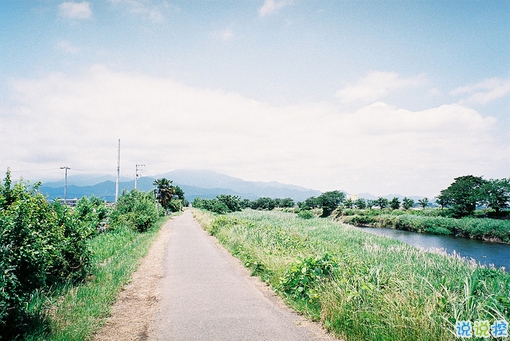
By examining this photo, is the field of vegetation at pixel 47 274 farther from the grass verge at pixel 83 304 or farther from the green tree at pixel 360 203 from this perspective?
the green tree at pixel 360 203

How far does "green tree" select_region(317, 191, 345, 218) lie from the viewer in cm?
8645

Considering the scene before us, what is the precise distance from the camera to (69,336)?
4434 mm

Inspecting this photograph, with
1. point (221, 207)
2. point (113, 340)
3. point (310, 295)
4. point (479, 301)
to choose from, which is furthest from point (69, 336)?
point (221, 207)

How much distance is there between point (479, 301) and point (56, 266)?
8.57 metres

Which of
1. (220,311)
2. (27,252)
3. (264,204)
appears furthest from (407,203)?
(27,252)

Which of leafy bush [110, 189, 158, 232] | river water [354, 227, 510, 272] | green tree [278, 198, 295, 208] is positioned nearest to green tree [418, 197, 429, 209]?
green tree [278, 198, 295, 208]

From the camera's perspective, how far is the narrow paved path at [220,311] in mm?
4992

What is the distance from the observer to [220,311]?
6.00 m

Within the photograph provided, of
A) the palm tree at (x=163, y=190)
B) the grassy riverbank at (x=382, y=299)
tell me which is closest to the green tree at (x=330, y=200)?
the palm tree at (x=163, y=190)

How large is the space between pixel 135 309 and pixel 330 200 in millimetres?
87613

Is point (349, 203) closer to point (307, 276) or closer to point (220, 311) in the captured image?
point (307, 276)

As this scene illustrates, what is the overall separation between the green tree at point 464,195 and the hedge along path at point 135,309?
205 feet

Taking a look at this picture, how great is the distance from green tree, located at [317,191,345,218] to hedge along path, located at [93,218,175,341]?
79.8m

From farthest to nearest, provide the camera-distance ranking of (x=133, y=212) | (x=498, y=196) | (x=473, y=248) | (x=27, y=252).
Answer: (x=498, y=196), (x=473, y=248), (x=133, y=212), (x=27, y=252)
